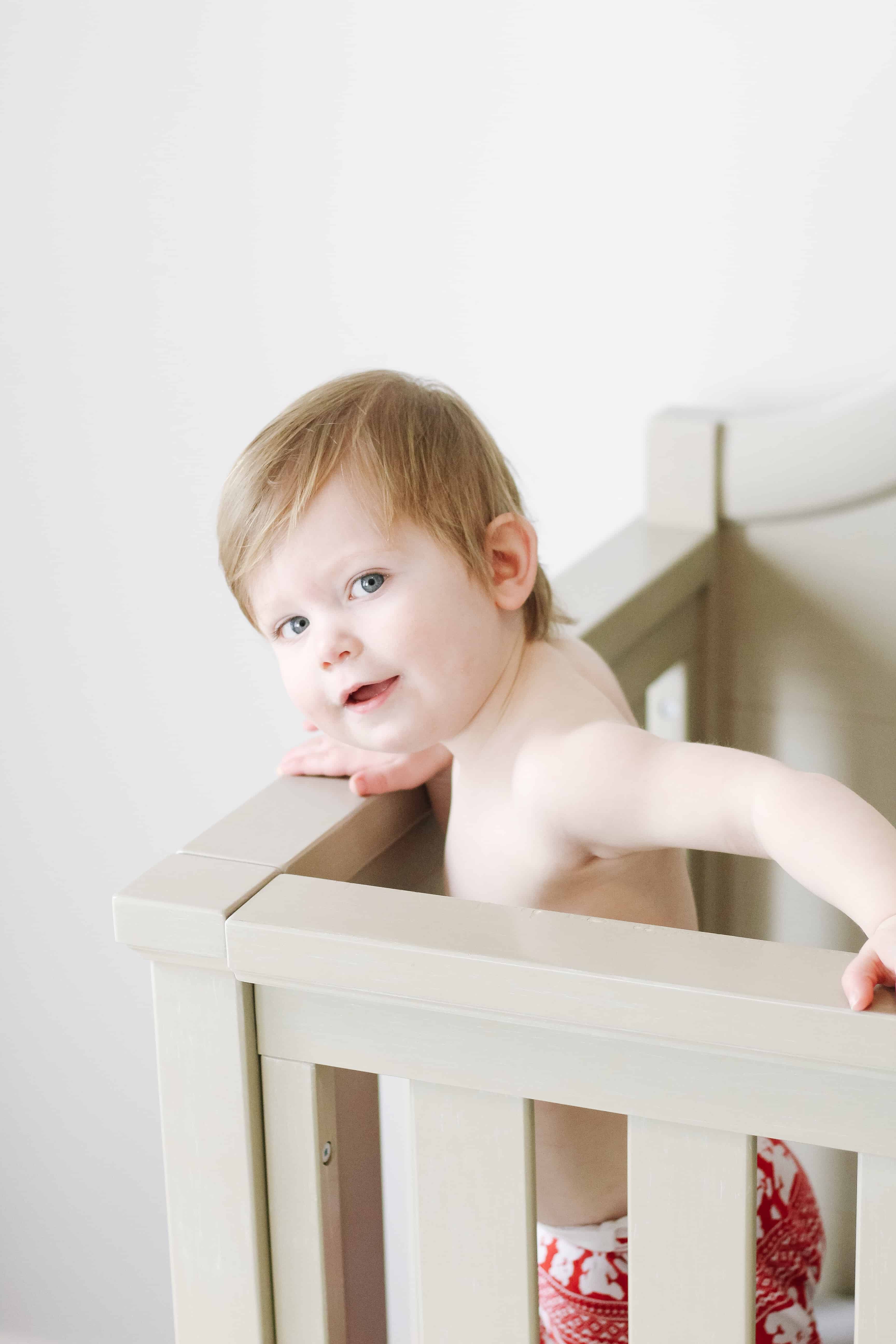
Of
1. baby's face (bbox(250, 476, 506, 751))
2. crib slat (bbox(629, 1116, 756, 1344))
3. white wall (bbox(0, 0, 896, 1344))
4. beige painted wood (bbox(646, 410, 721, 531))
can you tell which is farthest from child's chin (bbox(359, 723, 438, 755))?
white wall (bbox(0, 0, 896, 1344))

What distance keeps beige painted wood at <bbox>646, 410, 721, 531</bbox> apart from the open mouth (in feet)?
1.70

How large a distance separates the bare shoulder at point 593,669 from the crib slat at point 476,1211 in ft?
0.85

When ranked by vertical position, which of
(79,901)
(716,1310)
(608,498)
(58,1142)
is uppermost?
(608,498)

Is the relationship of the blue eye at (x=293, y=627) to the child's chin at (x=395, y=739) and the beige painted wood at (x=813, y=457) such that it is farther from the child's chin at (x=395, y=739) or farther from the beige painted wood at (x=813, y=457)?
the beige painted wood at (x=813, y=457)

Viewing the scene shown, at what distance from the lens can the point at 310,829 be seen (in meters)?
0.66

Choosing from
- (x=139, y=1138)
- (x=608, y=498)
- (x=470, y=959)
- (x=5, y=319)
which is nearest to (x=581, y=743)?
(x=470, y=959)

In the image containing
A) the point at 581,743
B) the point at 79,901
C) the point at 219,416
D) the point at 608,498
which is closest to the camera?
the point at 581,743

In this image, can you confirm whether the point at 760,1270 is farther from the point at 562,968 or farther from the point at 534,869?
the point at 562,968

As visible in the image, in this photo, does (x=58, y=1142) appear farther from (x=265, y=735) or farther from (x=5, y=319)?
(x=5, y=319)

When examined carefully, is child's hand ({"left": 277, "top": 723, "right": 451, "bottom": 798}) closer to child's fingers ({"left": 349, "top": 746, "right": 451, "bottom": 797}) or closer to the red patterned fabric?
child's fingers ({"left": 349, "top": 746, "right": 451, "bottom": 797})

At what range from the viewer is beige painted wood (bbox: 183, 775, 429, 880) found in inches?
25.0

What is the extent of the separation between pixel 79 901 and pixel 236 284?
754 mm

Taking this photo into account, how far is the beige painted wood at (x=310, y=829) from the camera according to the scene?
0.64 meters

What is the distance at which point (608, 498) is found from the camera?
1.28 m
